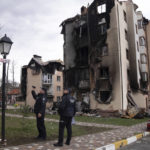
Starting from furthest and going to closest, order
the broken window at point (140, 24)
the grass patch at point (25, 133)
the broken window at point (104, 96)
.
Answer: the broken window at point (140, 24)
the broken window at point (104, 96)
the grass patch at point (25, 133)

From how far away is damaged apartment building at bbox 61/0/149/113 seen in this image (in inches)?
925

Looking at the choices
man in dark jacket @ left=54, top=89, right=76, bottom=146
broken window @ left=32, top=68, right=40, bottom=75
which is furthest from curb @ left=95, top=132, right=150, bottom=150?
broken window @ left=32, top=68, right=40, bottom=75

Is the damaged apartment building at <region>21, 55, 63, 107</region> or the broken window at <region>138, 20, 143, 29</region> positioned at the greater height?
the broken window at <region>138, 20, 143, 29</region>

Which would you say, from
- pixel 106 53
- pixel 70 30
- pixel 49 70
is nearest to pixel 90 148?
pixel 106 53

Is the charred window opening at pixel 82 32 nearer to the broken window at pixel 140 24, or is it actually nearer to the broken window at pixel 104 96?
the broken window at pixel 104 96

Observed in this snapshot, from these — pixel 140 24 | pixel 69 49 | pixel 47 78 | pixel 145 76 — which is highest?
pixel 140 24

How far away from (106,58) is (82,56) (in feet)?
13.2

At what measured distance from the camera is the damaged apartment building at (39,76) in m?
44.4

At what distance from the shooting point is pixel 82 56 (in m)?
27.1

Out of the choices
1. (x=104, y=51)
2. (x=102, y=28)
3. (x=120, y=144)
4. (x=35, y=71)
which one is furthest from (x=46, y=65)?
(x=120, y=144)

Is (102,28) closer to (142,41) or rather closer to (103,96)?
(142,41)

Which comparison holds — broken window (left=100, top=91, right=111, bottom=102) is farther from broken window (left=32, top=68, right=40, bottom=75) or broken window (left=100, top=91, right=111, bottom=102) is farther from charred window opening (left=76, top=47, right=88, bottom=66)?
broken window (left=32, top=68, right=40, bottom=75)

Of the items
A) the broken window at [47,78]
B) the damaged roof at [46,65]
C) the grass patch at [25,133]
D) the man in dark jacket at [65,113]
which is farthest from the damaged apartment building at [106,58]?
the broken window at [47,78]

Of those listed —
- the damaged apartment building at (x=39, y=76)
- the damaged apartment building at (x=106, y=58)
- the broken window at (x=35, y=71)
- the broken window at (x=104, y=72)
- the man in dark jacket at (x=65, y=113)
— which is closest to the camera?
the man in dark jacket at (x=65, y=113)
